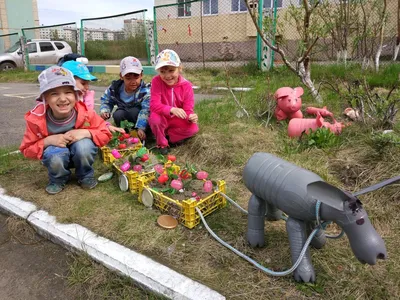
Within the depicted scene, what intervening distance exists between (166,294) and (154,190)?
91 centimetres

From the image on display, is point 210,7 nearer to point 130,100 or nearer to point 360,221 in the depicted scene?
point 130,100

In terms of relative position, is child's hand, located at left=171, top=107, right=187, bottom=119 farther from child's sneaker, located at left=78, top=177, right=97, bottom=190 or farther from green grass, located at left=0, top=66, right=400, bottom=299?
child's sneaker, located at left=78, top=177, right=97, bottom=190

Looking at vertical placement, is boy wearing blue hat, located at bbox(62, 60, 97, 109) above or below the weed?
above

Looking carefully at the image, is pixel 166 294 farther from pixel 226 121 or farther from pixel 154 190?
pixel 226 121

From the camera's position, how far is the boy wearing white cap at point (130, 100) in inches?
157

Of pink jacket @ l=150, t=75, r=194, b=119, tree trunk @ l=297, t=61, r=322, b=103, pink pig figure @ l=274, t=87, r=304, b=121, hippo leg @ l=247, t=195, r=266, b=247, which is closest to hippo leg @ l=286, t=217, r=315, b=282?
hippo leg @ l=247, t=195, r=266, b=247

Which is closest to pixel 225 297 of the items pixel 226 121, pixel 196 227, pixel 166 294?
pixel 166 294

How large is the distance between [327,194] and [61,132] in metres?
2.26

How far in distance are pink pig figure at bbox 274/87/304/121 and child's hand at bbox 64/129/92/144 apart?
2216 millimetres

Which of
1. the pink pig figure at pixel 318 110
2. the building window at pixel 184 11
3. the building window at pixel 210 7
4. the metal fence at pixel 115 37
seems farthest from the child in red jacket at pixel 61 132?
the building window at pixel 210 7

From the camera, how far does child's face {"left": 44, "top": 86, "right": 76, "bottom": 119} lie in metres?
2.74

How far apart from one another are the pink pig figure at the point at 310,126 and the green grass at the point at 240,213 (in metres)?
0.10

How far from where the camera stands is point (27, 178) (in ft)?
10.7

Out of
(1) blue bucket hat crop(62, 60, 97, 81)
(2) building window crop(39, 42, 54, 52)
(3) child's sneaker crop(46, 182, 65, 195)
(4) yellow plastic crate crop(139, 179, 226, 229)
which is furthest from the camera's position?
(2) building window crop(39, 42, 54, 52)
